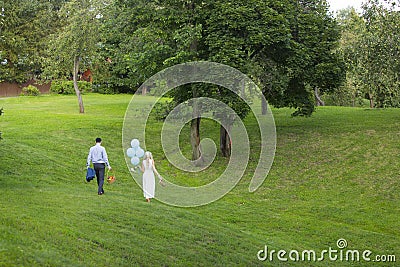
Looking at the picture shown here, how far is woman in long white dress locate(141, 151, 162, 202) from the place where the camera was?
1961 cm

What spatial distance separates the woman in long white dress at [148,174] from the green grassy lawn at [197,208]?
2.14 feet

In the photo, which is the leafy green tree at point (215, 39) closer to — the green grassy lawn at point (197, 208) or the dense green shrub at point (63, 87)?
the green grassy lawn at point (197, 208)

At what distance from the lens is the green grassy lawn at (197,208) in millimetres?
14023

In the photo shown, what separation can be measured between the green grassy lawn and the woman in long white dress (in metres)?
0.65

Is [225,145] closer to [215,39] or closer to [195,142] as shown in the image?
[195,142]

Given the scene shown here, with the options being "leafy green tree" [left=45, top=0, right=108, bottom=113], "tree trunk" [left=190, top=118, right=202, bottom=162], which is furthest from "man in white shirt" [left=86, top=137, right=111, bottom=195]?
"leafy green tree" [left=45, top=0, right=108, bottom=113]

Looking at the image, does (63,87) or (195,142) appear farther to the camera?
(63,87)

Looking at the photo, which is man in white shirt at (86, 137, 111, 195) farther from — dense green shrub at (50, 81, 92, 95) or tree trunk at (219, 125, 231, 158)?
dense green shrub at (50, 81, 92, 95)

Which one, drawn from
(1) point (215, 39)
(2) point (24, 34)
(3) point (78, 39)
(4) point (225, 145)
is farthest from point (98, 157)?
(2) point (24, 34)

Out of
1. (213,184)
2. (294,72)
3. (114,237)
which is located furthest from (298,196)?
(114,237)

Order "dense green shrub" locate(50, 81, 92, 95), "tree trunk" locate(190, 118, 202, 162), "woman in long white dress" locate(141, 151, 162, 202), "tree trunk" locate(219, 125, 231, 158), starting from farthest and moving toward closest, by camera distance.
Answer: "dense green shrub" locate(50, 81, 92, 95) < "tree trunk" locate(219, 125, 231, 158) < "tree trunk" locate(190, 118, 202, 162) < "woman in long white dress" locate(141, 151, 162, 202)

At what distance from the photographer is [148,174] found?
19891 millimetres

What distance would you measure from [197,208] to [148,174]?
3.03 metres

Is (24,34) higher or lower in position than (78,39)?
higher
